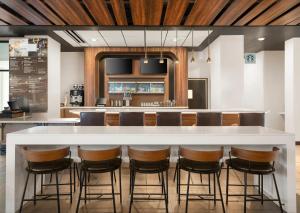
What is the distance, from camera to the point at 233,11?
3826mm

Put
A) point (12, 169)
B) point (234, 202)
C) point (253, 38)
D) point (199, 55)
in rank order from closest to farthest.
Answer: point (12, 169) < point (234, 202) < point (253, 38) < point (199, 55)

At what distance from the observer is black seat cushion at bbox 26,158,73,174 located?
2893 mm

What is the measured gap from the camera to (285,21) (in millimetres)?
4328

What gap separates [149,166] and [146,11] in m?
2.39

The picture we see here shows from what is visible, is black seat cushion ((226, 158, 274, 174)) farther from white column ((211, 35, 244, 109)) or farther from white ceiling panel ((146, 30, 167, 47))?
white ceiling panel ((146, 30, 167, 47))

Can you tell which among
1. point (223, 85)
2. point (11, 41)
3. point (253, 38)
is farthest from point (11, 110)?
point (253, 38)

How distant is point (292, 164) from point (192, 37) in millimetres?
4867

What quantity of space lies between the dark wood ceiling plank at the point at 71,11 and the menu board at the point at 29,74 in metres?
2.84

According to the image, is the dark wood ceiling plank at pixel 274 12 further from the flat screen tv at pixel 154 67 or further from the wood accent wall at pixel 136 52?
the flat screen tv at pixel 154 67

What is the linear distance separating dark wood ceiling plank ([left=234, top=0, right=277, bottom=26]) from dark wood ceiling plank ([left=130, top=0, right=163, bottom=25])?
1437 mm

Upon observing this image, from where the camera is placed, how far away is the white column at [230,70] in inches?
275

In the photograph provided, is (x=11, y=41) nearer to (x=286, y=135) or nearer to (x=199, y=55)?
(x=199, y=55)

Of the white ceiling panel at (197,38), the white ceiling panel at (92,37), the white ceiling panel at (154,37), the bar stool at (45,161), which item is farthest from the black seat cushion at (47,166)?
the white ceiling panel at (197,38)

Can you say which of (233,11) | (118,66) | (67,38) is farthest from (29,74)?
(233,11)
